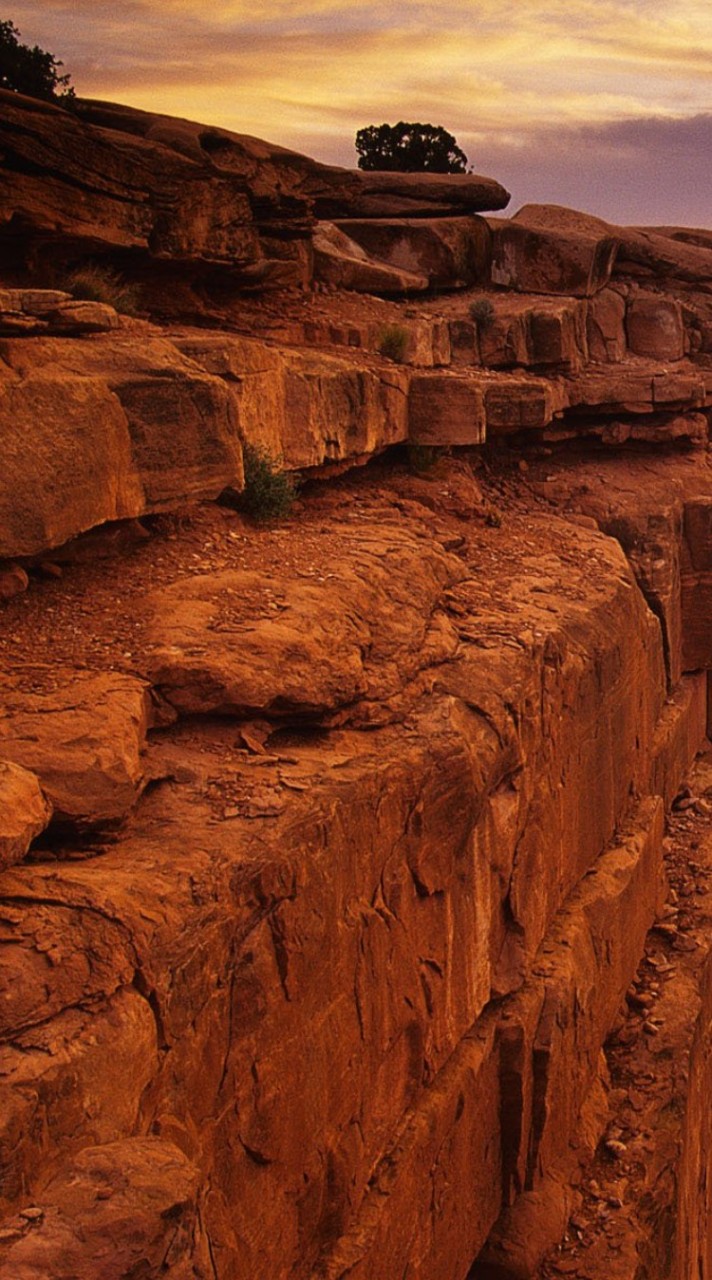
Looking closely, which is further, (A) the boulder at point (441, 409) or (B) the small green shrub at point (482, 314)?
(B) the small green shrub at point (482, 314)

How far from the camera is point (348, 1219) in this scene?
242 inches

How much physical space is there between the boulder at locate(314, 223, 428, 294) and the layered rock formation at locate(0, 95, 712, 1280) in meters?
0.57

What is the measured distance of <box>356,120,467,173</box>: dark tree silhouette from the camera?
24312 mm

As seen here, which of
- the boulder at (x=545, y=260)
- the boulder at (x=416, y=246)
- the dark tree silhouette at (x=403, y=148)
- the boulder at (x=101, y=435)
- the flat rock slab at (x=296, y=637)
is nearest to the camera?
the flat rock slab at (x=296, y=637)

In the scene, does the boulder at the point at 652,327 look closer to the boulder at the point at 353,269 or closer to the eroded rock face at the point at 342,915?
the boulder at the point at 353,269

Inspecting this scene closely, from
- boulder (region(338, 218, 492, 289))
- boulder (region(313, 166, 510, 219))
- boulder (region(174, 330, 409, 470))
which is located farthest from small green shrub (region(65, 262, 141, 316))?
boulder (region(313, 166, 510, 219))

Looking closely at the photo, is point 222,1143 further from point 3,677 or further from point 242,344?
point 242,344

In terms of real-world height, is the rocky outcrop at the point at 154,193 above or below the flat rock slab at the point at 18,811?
above

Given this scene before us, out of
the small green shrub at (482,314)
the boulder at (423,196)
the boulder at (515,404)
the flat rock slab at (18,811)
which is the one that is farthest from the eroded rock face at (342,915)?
the boulder at (423,196)

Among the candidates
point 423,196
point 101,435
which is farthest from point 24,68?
point 101,435

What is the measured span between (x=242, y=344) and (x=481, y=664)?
3.00 meters

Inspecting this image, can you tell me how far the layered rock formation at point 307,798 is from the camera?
478 cm

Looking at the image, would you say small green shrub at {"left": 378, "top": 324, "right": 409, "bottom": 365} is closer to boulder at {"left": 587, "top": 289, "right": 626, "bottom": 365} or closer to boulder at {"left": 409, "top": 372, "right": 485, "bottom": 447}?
boulder at {"left": 409, "top": 372, "right": 485, "bottom": 447}

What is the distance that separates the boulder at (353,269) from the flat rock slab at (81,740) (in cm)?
861
